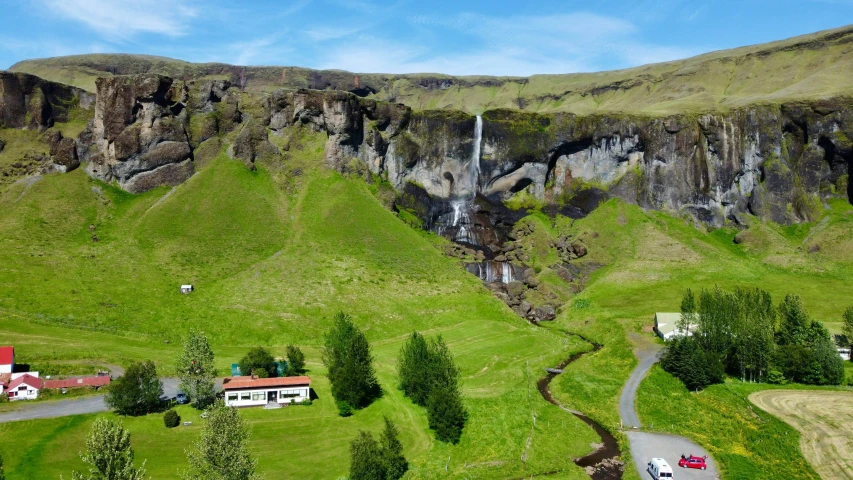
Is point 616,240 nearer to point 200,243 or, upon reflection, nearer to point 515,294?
point 515,294

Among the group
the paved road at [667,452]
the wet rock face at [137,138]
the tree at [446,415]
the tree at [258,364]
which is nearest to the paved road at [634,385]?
the paved road at [667,452]

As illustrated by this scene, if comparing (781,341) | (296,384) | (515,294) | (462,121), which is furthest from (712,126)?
(296,384)

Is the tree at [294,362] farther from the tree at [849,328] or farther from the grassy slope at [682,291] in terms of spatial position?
the tree at [849,328]

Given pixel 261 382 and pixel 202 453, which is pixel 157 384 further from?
pixel 202 453

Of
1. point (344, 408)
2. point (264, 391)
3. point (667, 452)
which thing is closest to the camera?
point (667, 452)

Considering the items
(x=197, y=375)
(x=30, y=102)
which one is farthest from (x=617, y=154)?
(x=30, y=102)

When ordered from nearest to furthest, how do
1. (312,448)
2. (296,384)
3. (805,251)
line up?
(312,448)
(296,384)
(805,251)
